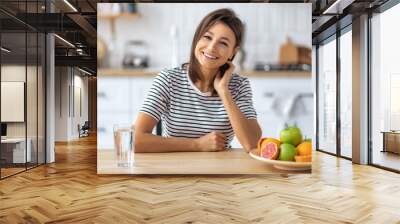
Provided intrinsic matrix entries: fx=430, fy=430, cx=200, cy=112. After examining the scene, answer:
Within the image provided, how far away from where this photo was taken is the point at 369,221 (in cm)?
316

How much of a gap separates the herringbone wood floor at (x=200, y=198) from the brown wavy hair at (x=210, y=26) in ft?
3.84

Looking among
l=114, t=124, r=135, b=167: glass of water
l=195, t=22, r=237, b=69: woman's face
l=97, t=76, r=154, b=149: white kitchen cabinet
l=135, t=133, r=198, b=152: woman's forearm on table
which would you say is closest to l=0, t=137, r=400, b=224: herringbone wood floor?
l=114, t=124, r=135, b=167: glass of water

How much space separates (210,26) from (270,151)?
57.7 inches

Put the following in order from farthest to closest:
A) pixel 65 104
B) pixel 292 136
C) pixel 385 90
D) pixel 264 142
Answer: pixel 65 104
pixel 385 90
pixel 292 136
pixel 264 142

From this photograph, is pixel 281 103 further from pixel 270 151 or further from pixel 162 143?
pixel 162 143

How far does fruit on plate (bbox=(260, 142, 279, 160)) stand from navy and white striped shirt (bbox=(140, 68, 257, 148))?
0.37 meters

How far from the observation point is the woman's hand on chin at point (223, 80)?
178 inches

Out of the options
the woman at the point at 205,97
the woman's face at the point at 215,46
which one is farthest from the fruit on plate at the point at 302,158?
the woman's face at the point at 215,46

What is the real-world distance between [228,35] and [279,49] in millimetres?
653

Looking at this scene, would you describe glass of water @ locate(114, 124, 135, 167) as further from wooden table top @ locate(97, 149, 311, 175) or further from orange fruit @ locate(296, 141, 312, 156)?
orange fruit @ locate(296, 141, 312, 156)

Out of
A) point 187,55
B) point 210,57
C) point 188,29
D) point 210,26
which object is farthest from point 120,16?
point 210,57

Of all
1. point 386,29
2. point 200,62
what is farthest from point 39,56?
point 386,29

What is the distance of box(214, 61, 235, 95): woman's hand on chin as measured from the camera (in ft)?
14.8

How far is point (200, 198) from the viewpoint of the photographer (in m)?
3.93
